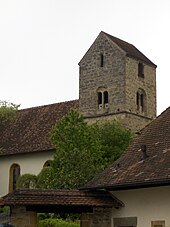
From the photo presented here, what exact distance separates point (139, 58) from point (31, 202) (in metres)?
28.2

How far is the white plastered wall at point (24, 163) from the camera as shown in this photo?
4556 centimetres

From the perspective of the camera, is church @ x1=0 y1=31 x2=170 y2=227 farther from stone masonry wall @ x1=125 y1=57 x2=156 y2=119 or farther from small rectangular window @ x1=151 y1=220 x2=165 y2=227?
small rectangular window @ x1=151 y1=220 x2=165 y2=227

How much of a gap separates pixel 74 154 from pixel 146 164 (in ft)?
38.3

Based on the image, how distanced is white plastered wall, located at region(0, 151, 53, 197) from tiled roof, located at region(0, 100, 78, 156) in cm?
57

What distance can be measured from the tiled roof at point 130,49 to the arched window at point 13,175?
40.0 feet

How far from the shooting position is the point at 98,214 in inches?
849

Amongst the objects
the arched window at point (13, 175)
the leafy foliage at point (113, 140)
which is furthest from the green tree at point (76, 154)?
the arched window at point (13, 175)

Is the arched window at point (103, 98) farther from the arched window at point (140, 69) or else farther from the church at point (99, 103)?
the arched window at point (140, 69)

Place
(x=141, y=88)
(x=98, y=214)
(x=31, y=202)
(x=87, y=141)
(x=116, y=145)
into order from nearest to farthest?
1. (x=31, y=202)
2. (x=98, y=214)
3. (x=87, y=141)
4. (x=116, y=145)
5. (x=141, y=88)

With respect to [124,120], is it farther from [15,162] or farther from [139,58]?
[15,162]

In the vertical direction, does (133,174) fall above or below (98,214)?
above

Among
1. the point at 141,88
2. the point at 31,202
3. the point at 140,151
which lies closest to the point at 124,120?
the point at 141,88

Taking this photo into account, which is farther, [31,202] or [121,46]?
[121,46]

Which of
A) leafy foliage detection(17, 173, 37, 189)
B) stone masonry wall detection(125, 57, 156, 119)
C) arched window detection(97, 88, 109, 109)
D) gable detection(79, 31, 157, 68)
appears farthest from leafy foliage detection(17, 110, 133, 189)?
gable detection(79, 31, 157, 68)
